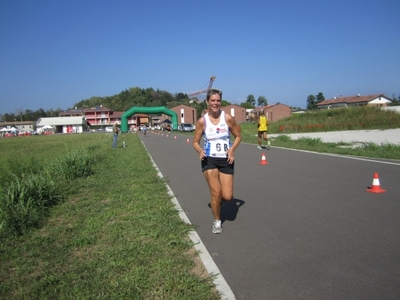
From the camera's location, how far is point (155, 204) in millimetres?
6547

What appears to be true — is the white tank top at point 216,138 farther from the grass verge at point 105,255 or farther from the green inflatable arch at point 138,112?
the green inflatable arch at point 138,112

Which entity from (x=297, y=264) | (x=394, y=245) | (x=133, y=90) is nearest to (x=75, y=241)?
(x=297, y=264)

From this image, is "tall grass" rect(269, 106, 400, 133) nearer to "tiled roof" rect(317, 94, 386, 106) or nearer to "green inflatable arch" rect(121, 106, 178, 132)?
"green inflatable arch" rect(121, 106, 178, 132)

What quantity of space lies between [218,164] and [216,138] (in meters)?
0.37

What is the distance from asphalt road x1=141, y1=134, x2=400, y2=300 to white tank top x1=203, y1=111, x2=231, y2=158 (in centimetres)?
113

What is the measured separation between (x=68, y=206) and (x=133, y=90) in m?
178

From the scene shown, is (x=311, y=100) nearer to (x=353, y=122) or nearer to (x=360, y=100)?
(x=360, y=100)

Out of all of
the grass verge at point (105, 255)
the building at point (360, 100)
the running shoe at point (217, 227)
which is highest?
the building at point (360, 100)

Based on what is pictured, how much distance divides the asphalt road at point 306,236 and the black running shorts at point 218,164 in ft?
2.84

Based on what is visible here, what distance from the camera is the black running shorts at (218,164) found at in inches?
194

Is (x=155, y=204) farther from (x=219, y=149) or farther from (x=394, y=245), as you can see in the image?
(x=394, y=245)

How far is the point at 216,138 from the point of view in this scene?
495 centimetres

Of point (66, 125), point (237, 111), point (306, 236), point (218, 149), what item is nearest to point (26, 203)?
point (218, 149)

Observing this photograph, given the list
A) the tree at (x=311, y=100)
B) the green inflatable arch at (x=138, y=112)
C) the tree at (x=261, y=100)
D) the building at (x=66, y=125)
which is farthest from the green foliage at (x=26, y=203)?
the tree at (x=261, y=100)
